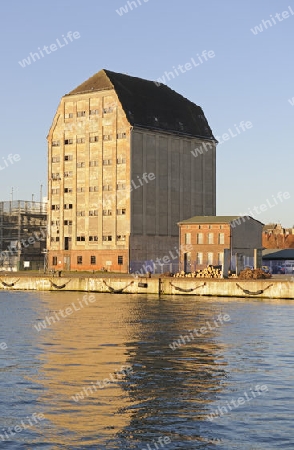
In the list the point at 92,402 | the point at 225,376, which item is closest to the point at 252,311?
the point at 225,376

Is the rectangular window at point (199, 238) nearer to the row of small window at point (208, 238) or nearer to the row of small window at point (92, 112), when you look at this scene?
the row of small window at point (208, 238)

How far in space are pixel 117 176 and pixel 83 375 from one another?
293ft

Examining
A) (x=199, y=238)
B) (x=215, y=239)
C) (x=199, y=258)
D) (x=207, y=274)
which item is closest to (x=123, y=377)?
(x=207, y=274)

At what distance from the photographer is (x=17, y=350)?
37.4 m

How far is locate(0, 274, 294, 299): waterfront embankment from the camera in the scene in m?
76.4

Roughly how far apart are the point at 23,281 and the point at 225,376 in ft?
232

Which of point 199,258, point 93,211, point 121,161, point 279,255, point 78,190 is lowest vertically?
point 199,258

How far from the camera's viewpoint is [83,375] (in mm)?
29781

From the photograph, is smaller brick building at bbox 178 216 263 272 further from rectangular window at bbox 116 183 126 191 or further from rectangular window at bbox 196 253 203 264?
rectangular window at bbox 116 183 126 191

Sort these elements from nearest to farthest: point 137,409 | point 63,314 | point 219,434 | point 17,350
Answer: point 219,434 < point 137,409 < point 17,350 < point 63,314

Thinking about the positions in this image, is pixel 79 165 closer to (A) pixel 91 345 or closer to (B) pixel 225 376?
(A) pixel 91 345

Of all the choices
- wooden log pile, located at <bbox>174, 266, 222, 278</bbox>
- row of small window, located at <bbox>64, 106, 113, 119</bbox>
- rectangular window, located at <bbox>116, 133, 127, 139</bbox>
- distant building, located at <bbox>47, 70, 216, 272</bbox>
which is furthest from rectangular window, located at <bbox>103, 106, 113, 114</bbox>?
wooden log pile, located at <bbox>174, 266, 222, 278</bbox>

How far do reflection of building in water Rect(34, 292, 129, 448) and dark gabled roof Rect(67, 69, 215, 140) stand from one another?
2767 inches

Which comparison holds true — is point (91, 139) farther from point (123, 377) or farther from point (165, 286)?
point (123, 377)
